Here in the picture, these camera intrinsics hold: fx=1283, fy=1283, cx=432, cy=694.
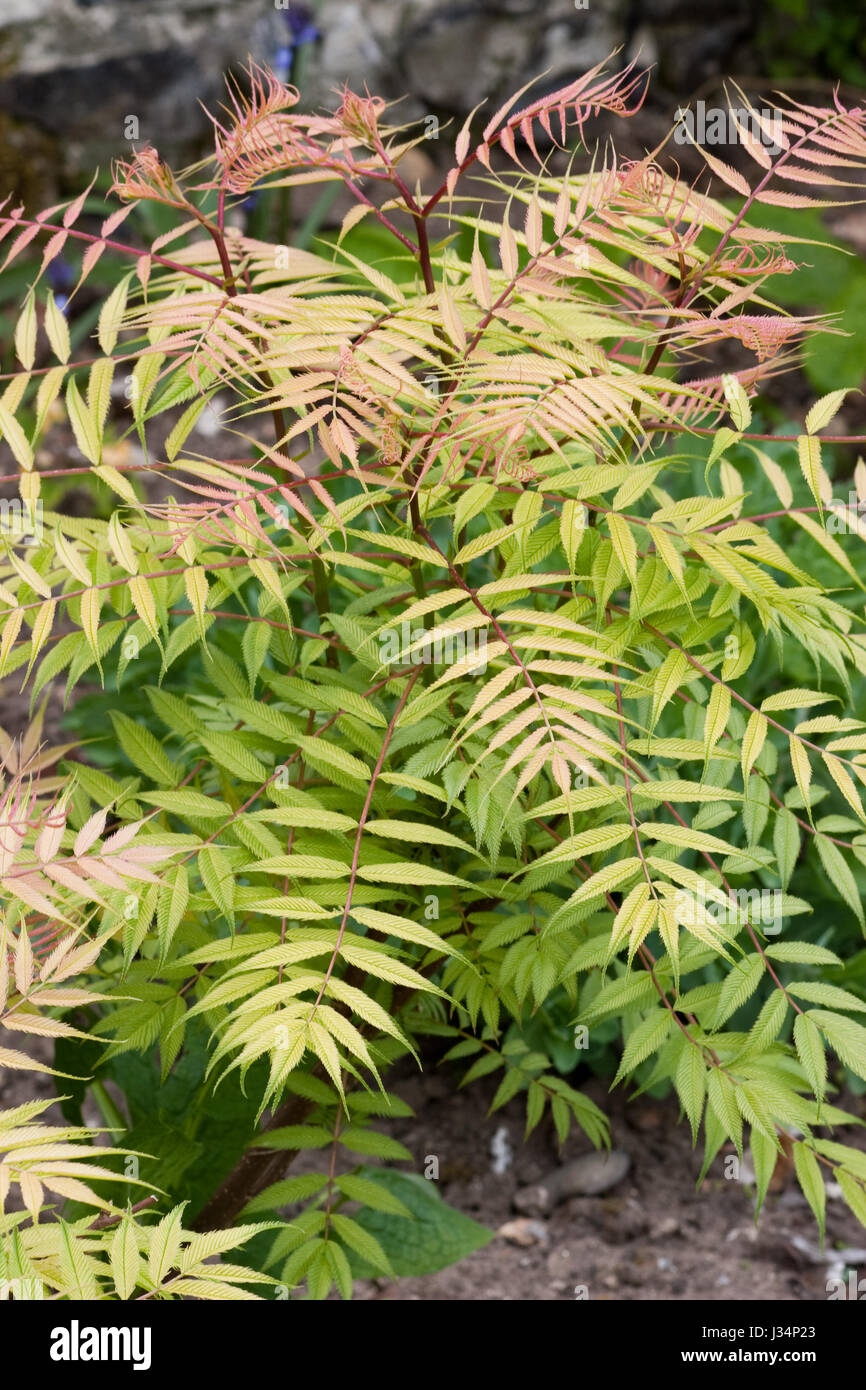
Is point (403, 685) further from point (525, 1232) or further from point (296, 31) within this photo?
point (296, 31)

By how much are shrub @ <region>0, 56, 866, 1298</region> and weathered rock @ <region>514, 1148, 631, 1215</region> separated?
0.66 m

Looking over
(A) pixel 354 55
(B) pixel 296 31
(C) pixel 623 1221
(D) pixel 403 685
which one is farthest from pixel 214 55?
(C) pixel 623 1221

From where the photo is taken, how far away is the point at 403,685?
1.28 metres

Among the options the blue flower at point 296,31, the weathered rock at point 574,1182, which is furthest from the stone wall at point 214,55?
the weathered rock at point 574,1182

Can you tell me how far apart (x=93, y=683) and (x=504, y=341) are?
6.87 feet

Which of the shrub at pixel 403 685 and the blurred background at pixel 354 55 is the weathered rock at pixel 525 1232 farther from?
the blurred background at pixel 354 55

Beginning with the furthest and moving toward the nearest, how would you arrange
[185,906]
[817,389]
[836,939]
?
1. [817,389]
2. [836,939]
3. [185,906]

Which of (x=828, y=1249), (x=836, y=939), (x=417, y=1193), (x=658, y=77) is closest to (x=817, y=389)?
(x=658, y=77)

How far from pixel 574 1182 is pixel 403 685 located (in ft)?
3.92

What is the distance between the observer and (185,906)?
116 cm

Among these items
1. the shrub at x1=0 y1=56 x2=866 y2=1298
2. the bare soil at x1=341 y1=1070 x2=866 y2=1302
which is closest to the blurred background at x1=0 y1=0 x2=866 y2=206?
the shrub at x1=0 y1=56 x2=866 y2=1298

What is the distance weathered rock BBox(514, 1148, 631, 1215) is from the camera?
6.86 ft

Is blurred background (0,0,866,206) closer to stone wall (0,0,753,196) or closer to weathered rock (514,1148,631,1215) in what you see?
stone wall (0,0,753,196)

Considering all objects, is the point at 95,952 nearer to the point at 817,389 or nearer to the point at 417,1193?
the point at 417,1193
